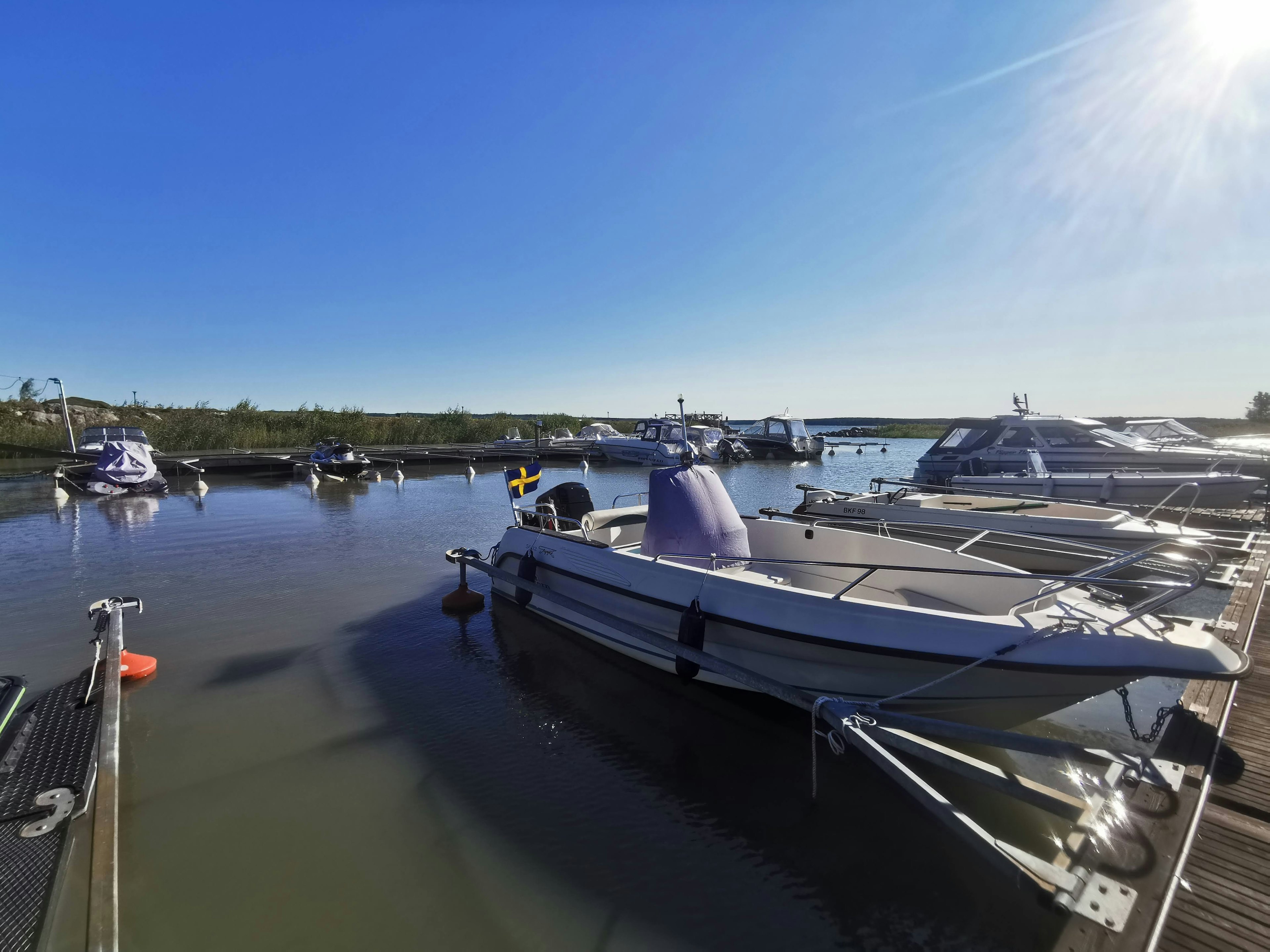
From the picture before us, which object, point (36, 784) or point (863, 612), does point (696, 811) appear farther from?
point (36, 784)

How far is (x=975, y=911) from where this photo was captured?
3479 millimetres

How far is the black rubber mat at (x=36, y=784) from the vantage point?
339cm

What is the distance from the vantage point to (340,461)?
89.9 ft

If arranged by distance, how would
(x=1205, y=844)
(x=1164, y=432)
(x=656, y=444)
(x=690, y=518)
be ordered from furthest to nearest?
(x=656, y=444), (x=1164, y=432), (x=690, y=518), (x=1205, y=844)

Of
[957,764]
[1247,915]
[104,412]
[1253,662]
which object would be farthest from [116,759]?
[104,412]

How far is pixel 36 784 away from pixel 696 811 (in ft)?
16.4

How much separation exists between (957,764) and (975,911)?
A: 2.57 ft

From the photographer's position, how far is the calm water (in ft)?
11.5

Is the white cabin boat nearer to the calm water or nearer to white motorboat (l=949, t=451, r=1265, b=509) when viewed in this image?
white motorboat (l=949, t=451, r=1265, b=509)

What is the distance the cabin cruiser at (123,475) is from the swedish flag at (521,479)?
21.4 metres

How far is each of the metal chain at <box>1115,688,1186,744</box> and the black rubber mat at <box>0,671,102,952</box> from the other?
708cm

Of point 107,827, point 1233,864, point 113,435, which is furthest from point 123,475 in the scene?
point 1233,864

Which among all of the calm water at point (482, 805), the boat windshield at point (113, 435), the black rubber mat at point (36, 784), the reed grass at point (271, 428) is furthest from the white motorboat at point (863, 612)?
the reed grass at point (271, 428)

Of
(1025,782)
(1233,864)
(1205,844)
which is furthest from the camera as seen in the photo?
(1025,782)
